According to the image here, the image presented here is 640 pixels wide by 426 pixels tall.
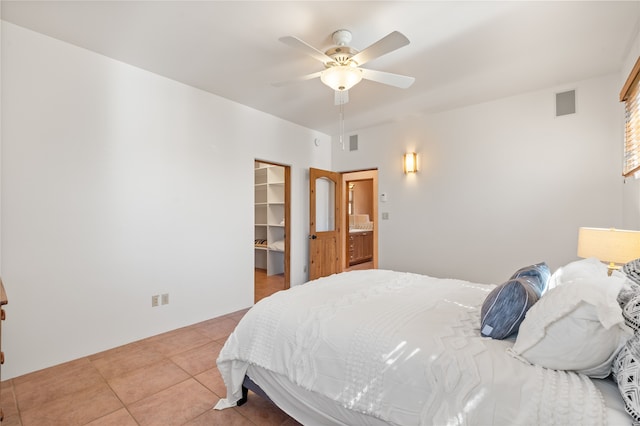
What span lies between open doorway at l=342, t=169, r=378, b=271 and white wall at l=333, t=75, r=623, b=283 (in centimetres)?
135

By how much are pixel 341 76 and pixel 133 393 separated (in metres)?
2.81

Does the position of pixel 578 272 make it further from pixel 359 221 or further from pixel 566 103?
pixel 359 221

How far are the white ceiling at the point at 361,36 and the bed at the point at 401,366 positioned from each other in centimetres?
196

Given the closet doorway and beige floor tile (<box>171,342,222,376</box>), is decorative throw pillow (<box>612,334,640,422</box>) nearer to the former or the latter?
beige floor tile (<box>171,342,222,376</box>)

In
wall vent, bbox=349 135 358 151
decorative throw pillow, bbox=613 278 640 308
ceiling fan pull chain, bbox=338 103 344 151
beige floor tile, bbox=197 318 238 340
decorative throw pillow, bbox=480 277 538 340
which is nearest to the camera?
decorative throw pillow, bbox=613 278 640 308

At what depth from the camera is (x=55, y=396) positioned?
207 cm

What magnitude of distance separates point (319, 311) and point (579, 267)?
1599 millimetres

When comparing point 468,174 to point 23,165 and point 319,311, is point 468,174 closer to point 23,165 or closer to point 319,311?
point 319,311

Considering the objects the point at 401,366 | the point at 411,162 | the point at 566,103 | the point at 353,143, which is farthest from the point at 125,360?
the point at 566,103

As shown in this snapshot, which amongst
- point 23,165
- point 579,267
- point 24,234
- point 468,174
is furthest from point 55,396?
point 468,174

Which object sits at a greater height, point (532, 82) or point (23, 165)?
point (532, 82)

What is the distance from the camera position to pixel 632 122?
2.45m

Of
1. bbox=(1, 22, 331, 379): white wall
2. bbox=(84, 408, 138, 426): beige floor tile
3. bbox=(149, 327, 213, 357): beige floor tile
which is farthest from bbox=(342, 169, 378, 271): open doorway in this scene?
bbox=(84, 408, 138, 426): beige floor tile

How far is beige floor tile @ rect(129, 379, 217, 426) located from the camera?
182cm
